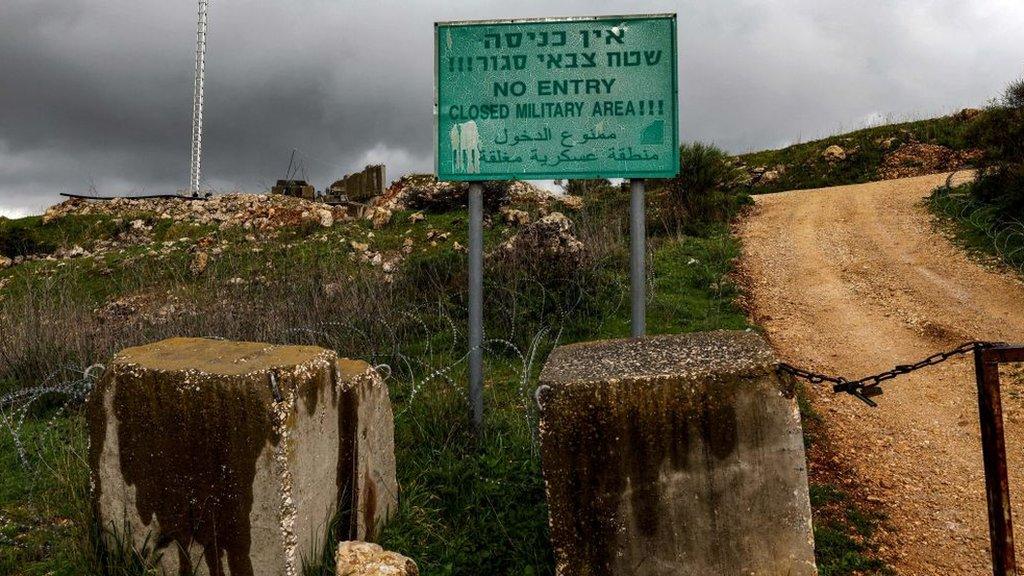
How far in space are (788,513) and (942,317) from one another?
574 centimetres

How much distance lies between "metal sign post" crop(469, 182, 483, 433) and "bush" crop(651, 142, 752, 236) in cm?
802

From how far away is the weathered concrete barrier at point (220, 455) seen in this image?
2.81m

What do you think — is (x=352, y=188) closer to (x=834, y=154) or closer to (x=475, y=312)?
(x=834, y=154)

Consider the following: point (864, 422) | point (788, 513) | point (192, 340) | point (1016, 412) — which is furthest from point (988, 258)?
point (192, 340)

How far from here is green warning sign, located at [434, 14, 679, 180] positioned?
452cm

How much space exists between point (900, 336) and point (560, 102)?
4491mm

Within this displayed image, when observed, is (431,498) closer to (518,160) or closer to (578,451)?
(578,451)

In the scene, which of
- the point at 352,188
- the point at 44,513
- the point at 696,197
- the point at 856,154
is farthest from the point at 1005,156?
the point at 352,188

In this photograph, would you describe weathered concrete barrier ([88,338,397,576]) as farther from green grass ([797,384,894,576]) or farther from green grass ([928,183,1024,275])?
green grass ([928,183,1024,275])

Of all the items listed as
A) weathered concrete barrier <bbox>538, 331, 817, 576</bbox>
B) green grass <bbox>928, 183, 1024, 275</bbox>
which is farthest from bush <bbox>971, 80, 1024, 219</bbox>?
weathered concrete barrier <bbox>538, 331, 817, 576</bbox>

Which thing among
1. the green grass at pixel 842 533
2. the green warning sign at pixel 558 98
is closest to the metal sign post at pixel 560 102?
the green warning sign at pixel 558 98

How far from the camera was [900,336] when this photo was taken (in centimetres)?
700

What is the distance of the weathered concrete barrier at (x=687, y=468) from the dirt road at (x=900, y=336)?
1261 mm

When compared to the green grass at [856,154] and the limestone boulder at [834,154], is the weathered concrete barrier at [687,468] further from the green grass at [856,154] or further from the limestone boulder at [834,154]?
the limestone boulder at [834,154]
